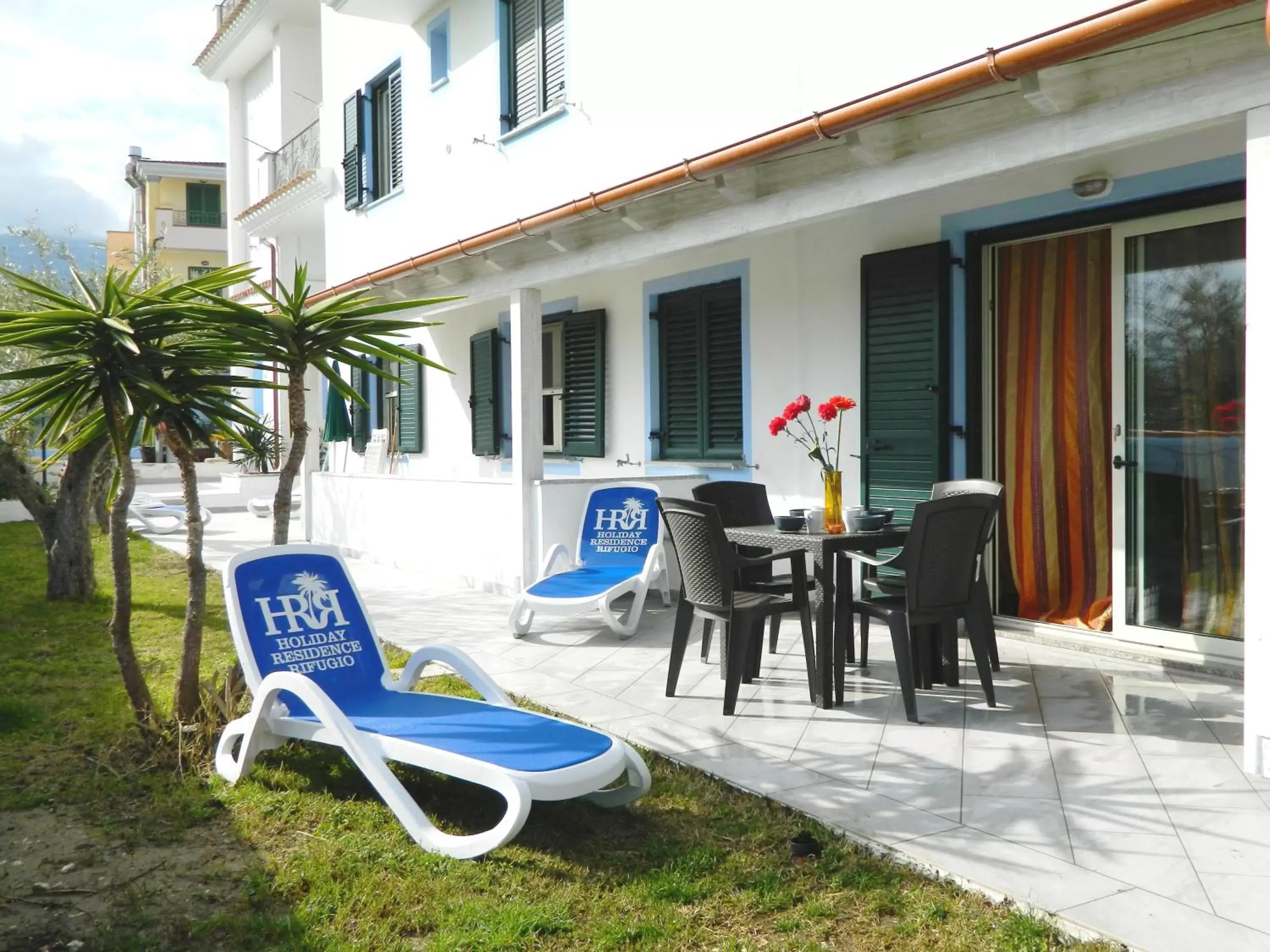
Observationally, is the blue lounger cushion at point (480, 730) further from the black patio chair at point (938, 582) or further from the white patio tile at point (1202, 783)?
the white patio tile at point (1202, 783)

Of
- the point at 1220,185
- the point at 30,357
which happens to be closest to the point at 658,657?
the point at 1220,185

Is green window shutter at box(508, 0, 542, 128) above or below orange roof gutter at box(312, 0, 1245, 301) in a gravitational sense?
above

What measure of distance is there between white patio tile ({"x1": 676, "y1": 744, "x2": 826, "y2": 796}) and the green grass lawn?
0.36 ft

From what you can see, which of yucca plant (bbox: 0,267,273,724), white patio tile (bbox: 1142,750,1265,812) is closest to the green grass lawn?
yucca plant (bbox: 0,267,273,724)

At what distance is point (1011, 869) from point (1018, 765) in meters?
1.10

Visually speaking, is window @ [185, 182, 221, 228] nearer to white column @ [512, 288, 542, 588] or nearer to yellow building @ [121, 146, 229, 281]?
yellow building @ [121, 146, 229, 281]

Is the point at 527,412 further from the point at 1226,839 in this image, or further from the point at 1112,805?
the point at 1226,839

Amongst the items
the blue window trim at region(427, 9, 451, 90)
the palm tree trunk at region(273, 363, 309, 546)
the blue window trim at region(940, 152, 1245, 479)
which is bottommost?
the palm tree trunk at region(273, 363, 309, 546)

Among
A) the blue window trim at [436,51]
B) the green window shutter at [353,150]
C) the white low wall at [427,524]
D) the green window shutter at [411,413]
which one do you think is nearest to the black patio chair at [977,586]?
the white low wall at [427,524]

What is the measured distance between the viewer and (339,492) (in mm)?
11734

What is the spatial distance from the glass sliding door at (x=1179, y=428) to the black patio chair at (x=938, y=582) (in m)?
1.51

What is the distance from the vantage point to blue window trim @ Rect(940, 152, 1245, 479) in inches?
218

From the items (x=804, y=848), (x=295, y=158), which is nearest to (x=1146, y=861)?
(x=804, y=848)

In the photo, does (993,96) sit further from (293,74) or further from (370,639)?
(293,74)
